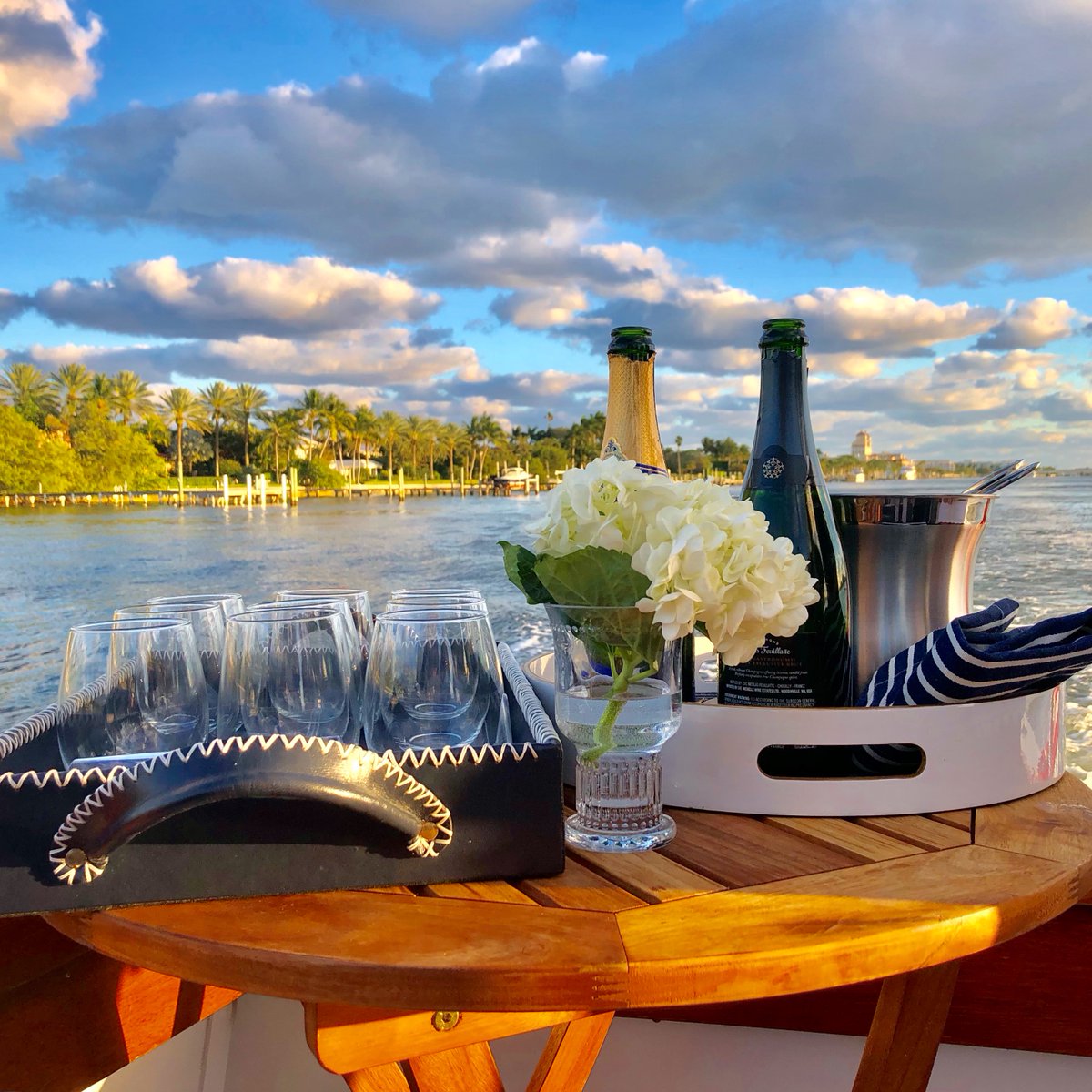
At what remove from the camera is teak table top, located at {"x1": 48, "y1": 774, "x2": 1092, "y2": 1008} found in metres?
0.45

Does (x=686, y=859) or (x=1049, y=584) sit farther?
(x=1049, y=584)

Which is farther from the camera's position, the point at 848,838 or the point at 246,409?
the point at 246,409

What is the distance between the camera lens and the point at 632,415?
98 cm

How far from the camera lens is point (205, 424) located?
26.5 meters

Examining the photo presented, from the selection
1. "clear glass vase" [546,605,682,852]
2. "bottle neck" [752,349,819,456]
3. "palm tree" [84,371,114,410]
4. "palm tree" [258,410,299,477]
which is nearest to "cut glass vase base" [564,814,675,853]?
"clear glass vase" [546,605,682,852]

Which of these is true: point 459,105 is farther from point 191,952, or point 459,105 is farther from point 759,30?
point 191,952

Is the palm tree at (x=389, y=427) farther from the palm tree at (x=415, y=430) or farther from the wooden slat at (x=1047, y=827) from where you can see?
the wooden slat at (x=1047, y=827)

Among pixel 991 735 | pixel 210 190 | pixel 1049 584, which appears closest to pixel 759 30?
pixel 1049 584

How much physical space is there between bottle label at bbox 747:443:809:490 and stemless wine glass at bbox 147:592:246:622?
1.83ft

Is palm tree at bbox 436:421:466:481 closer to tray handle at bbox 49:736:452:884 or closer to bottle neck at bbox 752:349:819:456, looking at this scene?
bottle neck at bbox 752:349:819:456

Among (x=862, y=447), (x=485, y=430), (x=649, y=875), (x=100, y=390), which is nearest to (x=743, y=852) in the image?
(x=649, y=875)

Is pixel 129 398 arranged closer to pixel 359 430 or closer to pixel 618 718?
pixel 359 430

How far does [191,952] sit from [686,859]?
1.07ft

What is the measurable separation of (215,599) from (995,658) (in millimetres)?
738
